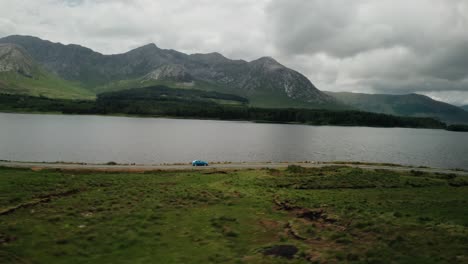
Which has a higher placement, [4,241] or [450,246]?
[450,246]

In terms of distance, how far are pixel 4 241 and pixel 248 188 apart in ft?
88.9

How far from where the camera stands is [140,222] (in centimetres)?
2520

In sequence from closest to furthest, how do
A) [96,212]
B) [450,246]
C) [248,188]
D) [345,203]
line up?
[450,246]
[96,212]
[345,203]
[248,188]

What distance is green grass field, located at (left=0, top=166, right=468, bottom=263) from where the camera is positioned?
18.8 metres

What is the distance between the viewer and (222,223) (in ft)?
84.9

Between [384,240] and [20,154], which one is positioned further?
[20,154]

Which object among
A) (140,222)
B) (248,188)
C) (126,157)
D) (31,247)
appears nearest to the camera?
(31,247)

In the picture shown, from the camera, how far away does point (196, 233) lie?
23.5m

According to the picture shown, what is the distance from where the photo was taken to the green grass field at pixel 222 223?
61.7 ft

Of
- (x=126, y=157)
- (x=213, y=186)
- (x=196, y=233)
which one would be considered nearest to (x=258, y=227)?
(x=196, y=233)

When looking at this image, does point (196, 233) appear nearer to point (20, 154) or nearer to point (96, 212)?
point (96, 212)

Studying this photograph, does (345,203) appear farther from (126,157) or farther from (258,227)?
(126,157)

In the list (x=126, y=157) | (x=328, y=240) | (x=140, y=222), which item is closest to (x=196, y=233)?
(x=140, y=222)

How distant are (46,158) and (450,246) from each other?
88987mm
